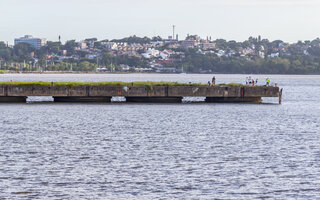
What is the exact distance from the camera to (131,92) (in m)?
84.4

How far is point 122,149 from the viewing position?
1678 inches

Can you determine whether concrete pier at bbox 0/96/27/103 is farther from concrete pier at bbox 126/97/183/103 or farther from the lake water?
concrete pier at bbox 126/97/183/103

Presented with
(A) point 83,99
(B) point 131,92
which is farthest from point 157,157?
(A) point 83,99

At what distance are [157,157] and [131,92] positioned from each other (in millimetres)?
45619

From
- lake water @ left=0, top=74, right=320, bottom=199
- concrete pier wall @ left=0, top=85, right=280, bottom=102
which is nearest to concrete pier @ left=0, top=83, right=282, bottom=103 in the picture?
concrete pier wall @ left=0, top=85, right=280, bottom=102

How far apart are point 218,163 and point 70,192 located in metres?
11.1

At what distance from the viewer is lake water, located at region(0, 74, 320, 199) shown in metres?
29.6

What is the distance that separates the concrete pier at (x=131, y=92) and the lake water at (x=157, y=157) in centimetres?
1113

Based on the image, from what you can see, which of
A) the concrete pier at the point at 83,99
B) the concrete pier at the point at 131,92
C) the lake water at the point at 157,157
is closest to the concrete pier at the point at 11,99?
the concrete pier at the point at 131,92

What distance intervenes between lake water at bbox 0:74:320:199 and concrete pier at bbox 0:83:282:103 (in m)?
11.1

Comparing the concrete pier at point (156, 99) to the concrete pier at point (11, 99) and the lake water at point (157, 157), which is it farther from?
the lake water at point (157, 157)

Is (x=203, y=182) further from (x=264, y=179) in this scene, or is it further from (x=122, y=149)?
(x=122, y=149)

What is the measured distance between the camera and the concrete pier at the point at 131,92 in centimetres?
8194

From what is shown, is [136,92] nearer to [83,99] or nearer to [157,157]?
[83,99]
